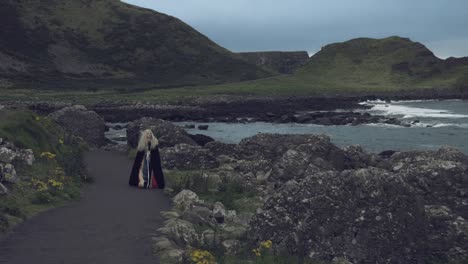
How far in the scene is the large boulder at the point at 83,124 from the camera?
1298 inches

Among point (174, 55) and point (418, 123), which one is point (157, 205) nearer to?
point (418, 123)

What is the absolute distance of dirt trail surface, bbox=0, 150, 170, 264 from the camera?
1023 centimetres

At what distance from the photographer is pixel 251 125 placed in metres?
65.1

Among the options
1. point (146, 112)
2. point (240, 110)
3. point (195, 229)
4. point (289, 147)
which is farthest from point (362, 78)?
point (195, 229)

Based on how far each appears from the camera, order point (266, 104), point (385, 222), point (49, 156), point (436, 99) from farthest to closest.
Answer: point (436, 99) < point (266, 104) < point (49, 156) < point (385, 222)

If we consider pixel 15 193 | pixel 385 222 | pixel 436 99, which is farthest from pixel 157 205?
pixel 436 99

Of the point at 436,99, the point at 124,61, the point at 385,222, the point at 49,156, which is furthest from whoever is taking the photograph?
the point at 124,61

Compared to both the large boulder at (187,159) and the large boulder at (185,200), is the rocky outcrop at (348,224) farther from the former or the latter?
the large boulder at (187,159)

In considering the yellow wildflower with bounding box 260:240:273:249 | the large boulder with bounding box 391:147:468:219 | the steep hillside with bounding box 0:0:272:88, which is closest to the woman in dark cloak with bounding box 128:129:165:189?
the large boulder with bounding box 391:147:468:219

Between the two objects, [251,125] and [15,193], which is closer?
[15,193]

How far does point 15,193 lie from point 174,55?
152232 mm

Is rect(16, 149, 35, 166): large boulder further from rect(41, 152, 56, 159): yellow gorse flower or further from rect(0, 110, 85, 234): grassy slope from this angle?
rect(41, 152, 56, 159): yellow gorse flower

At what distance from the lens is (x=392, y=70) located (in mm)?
179875

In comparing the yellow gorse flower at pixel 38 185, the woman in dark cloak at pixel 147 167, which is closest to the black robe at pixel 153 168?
the woman in dark cloak at pixel 147 167
